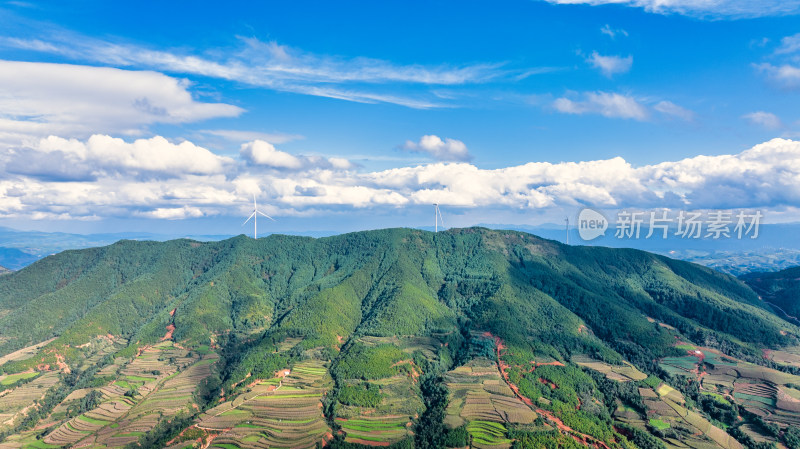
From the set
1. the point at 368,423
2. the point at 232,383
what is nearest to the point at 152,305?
the point at 232,383

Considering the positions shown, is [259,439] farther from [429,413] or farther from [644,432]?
[644,432]

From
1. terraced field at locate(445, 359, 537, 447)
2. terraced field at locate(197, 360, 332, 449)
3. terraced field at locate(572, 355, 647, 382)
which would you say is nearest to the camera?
terraced field at locate(197, 360, 332, 449)

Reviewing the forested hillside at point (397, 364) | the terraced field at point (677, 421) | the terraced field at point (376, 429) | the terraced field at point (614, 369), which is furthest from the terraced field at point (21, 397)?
the terraced field at point (614, 369)

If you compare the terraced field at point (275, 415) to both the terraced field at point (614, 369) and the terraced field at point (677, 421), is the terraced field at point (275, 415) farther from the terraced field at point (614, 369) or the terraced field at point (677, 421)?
the terraced field at point (614, 369)

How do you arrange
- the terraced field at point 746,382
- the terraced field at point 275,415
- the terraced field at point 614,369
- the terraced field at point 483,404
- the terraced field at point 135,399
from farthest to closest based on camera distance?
the terraced field at point 614,369 → the terraced field at point 746,382 → the terraced field at point 135,399 → the terraced field at point 483,404 → the terraced field at point 275,415

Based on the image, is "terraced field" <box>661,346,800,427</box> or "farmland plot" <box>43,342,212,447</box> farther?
"terraced field" <box>661,346,800,427</box>

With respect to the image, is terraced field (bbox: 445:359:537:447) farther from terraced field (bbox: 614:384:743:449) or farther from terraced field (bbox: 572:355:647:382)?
terraced field (bbox: 572:355:647:382)

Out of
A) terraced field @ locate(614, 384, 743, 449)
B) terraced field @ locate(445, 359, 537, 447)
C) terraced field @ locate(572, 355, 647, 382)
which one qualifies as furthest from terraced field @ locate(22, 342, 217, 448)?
terraced field @ locate(572, 355, 647, 382)
